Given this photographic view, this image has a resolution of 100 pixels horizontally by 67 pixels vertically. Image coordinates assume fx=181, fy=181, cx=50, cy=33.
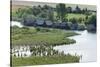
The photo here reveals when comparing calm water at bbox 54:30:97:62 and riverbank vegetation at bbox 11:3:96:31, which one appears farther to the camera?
calm water at bbox 54:30:97:62

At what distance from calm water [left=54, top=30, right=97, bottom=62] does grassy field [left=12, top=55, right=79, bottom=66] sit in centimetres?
6

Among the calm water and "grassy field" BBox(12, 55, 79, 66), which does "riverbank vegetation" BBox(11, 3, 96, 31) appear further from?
"grassy field" BBox(12, 55, 79, 66)

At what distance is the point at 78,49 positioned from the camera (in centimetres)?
197

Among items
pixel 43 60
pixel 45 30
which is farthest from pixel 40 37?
pixel 43 60

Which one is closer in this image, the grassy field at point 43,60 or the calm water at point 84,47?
the grassy field at point 43,60

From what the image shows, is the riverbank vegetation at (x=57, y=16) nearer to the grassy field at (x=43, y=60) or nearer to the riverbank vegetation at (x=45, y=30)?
the riverbank vegetation at (x=45, y=30)

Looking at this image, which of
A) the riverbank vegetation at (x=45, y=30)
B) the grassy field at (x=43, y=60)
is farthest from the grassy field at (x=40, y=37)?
the grassy field at (x=43, y=60)

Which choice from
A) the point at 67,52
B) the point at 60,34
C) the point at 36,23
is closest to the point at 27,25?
the point at 36,23

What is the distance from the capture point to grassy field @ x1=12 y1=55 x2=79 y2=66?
1781mm

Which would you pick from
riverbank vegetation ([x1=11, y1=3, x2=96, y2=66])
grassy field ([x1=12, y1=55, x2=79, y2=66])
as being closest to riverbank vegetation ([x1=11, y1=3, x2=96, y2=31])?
riverbank vegetation ([x1=11, y1=3, x2=96, y2=66])

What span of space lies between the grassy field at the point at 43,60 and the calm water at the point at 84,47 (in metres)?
0.06

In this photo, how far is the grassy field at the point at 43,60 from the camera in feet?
5.84

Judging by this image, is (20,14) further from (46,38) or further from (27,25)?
(46,38)

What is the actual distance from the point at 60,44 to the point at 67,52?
0.11 m
